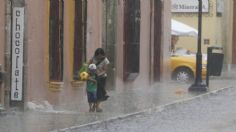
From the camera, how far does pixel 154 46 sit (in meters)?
28.6

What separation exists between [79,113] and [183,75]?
652 inches

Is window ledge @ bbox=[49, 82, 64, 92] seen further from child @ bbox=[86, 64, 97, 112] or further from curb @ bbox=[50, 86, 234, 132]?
curb @ bbox=[50, 86, 234, 132]

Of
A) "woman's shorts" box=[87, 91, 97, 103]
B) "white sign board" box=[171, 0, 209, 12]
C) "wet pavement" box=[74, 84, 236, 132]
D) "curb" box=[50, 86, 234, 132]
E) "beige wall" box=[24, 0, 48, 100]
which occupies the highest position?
"white sign board" box=[171, 0, 209, 12]

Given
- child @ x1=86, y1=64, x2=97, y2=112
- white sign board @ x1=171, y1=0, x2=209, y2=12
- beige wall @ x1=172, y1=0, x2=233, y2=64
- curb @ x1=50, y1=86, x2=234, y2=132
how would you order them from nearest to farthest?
curb @ x1=50, y1=86, x2=234, y2=132 → child @ x1=86, y1=64, x2=97, y2=112 → beige wall @ x1=172, y1=0, x2=233, y2=64 → white sign board @ x1=171, y1=0, x2=209, y2=12

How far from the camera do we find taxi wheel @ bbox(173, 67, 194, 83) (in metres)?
31.4

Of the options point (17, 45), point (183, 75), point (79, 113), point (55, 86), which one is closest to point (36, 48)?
point (17, 45)

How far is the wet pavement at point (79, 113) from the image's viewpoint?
1302cm

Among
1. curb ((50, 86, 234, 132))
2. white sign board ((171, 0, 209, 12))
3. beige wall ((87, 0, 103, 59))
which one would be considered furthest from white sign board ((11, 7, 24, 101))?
white sign board ((171, 0, 209, 12))

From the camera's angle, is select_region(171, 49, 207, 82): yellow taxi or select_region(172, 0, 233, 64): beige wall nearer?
select_region(171, 49, 207, 82): yellow taxi

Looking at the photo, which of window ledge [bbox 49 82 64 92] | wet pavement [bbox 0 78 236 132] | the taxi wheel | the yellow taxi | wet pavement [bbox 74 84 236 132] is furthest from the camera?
the taxi wheel

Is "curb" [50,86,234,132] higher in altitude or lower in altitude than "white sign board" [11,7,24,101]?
lower

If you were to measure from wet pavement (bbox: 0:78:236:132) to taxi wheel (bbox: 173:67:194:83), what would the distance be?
27.9 ft

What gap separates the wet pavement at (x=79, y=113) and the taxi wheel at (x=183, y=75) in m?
8.49

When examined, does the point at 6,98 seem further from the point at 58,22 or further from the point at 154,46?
the point at 154,46
